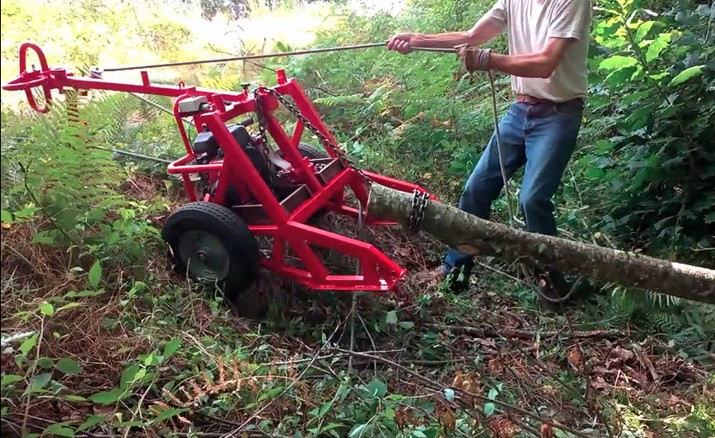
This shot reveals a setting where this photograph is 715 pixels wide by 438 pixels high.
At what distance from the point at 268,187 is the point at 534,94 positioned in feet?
5.08

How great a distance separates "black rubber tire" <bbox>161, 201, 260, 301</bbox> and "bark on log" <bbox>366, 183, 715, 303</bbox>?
1069 mm

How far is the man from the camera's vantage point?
128 inches

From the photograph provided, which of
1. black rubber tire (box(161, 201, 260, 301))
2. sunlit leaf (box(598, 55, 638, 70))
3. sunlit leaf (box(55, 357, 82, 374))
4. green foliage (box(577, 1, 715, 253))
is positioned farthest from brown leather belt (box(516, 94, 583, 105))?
sunlit leaf (box(55, 357, 82, 374))

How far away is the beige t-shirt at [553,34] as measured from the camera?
3248 millimetres

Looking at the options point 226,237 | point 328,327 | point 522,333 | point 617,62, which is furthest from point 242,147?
point 617,62

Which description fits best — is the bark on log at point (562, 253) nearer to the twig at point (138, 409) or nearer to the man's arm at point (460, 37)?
the twig at point (138, 409)

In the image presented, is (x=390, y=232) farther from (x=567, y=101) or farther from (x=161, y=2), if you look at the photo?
(x=161, y=2)

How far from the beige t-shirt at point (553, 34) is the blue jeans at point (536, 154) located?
90 mm

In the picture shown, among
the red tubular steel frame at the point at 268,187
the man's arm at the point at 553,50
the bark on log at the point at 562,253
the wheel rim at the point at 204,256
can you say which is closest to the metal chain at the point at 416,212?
the bark on log at the point at 562,253

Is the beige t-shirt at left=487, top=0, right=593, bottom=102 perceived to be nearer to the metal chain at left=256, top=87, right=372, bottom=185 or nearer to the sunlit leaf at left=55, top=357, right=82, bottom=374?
the metal chain at left=256, top=87, right=372, bottom=185

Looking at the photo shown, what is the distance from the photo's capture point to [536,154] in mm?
3547

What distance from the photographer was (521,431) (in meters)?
2.35

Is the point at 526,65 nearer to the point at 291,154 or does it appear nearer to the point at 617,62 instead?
the point at 617,62

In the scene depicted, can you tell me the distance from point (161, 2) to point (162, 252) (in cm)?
432
